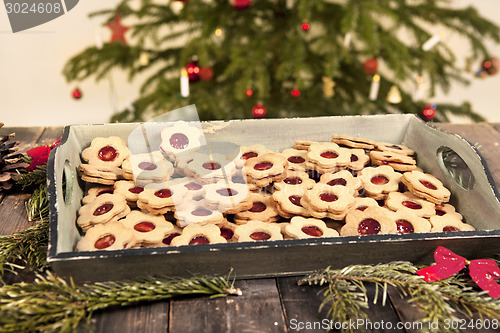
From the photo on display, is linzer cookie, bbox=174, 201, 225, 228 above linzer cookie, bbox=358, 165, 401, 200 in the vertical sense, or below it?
above

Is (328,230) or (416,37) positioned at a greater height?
(416,37)

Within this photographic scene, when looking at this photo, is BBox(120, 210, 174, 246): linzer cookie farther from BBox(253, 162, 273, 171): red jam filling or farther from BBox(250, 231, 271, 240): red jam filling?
BBox(253, 162, 273, 171): red jam filling

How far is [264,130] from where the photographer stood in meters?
1.33

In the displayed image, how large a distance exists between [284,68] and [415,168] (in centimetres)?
80

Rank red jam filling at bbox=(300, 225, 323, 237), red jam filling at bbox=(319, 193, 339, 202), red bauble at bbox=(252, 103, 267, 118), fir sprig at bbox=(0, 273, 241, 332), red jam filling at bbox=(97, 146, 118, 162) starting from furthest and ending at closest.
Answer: red bauble at bbox=(252, 103, 267, 118), red jam filling at bbox=(97, 146, 118, 162), red jam filling at bbox=(319, 193, 339, 202), red jam filling at bbox=(300, 225, 323, 237), fir sprig at bbox=(0, 273, 241, 332)

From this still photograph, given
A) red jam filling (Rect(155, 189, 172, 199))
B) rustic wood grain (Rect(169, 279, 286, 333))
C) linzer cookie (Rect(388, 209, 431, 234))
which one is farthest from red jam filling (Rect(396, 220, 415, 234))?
red jam filling (Rect(155, 189, 172, 199))

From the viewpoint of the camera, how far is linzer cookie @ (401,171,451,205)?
109 cm

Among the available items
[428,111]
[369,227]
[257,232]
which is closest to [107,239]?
[257,232]

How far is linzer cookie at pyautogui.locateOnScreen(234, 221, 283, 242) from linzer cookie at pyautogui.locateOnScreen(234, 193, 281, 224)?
0.19 feet

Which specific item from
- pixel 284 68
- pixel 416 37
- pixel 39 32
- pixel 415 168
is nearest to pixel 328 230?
pixel 415 168

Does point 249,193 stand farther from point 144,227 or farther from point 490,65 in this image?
point 490,65

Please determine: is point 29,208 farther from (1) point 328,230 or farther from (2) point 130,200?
(1) point 328,230

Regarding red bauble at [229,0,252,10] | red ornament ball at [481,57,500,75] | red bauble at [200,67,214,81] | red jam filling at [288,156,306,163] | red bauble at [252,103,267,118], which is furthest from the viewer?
red ornament ball at [481,57,500,75]

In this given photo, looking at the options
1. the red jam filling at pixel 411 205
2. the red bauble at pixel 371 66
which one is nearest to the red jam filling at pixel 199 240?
the red jam filling at pixel 411 205
